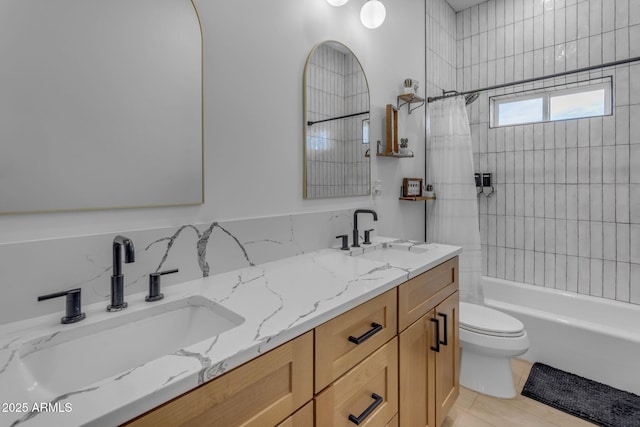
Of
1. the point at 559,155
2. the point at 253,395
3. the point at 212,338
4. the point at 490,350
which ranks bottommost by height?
the point at 490,350

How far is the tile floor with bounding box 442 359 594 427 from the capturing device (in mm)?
1685

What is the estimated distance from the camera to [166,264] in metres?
1.06

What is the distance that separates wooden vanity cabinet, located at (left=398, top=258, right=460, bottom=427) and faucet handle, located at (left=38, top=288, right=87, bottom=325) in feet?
3.20

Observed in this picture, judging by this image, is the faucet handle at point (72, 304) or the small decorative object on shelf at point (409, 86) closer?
the faucet handle at point (72, 304)

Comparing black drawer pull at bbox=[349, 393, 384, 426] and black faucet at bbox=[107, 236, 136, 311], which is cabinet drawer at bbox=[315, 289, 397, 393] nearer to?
black drawer pull at bbox=[349, 393, 384, 426]

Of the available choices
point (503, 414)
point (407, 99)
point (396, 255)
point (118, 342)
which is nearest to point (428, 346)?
point (396, 255)

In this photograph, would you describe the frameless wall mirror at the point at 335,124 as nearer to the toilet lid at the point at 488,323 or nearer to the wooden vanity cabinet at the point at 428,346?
the wooden vanity cabinet at the point at 428,346

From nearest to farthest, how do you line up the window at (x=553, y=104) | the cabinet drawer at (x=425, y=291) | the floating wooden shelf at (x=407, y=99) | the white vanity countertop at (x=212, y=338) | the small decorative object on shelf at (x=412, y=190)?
the white vanity countertop at (x=212, y=338)
the cabinet drawer at (x=425, y=291)
the floating wooden shelf at (x=407, y=99)
the small decorative object on shelf at (x=412, y=190)
the window at (x=553, y=104)

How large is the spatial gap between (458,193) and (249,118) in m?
1.76

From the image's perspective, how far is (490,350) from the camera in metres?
1.85

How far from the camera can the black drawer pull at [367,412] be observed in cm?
94

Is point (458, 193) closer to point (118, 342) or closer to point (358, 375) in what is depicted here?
point (358, 375)

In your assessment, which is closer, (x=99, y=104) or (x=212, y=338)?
(x=212, y=338)

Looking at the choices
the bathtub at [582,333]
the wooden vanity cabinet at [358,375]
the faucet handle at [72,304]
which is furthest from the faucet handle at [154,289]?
the bathtub at [582,333]
